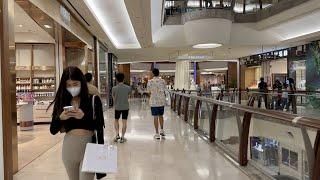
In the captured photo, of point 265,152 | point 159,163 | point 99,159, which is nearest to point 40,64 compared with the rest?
point 159,163

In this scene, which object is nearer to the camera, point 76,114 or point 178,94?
point 76,114

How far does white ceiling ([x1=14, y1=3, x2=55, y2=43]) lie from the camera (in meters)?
9.68

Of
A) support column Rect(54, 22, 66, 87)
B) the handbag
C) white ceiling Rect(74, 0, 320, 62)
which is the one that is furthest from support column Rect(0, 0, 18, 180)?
support column Rect(54, 22, 66, 87)

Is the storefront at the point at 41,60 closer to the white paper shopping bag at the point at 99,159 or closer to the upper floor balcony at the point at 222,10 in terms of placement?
the upper floor balcony at the point at 222,10

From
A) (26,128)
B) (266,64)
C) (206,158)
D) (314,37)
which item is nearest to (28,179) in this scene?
(206,158)

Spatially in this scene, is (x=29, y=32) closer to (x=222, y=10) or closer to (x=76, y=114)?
(x=222, y=10)

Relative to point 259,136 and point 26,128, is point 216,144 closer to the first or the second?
point 259,136

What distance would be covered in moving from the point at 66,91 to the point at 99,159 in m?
0.59

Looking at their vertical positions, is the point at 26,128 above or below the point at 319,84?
below

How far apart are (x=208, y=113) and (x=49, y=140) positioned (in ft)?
12.1

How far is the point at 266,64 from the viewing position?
1001 inches

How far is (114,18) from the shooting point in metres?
11.5

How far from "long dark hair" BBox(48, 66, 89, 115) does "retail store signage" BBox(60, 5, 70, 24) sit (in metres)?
5.95

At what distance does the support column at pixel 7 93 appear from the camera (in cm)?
452
